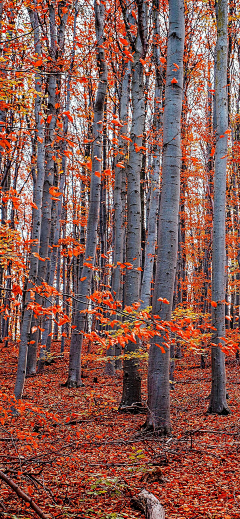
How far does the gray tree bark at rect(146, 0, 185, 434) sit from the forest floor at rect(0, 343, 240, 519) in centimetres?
43

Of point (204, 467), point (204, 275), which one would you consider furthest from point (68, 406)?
point (204, 275)

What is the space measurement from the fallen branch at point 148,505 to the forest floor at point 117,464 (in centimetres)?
7

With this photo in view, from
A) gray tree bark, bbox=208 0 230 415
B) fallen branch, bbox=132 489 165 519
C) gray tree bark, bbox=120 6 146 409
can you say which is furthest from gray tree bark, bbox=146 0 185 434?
gray tree bark, bbox=208 0 230 415

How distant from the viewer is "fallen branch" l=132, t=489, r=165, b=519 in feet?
9.29

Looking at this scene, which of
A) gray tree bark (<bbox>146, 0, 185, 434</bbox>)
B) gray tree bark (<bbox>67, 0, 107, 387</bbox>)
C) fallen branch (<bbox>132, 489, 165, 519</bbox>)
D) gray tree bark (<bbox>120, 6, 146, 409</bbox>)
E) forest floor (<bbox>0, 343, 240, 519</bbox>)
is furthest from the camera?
gray tree bark (<bbox>67, 0, 107, 387</bbox>)

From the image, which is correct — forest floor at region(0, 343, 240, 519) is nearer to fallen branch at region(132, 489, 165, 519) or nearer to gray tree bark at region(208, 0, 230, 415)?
fallen branch at region(132, 489, 165, 519)

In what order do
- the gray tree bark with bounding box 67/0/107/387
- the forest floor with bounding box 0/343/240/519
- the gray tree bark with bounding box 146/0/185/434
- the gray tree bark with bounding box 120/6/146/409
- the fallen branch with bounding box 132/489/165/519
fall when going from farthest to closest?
the gray tree bark with bounding box 67/0/107/387 → the gray tree bark with bounding box 120/6/146/409 → the gray tree bark with bounding box 146/0/185/434 → the forest floor with bounding box 0/343/240/519 → the fallen branch with bounding box 132/489/165/519

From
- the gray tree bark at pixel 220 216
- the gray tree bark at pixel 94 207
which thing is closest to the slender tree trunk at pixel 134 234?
the gray tree bark at pixel 94 207

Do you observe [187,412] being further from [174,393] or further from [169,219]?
[169,219]

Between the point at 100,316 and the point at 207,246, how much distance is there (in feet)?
40.6

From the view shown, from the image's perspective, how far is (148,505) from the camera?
292cm

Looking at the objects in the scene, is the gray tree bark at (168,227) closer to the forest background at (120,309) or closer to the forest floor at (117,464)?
the forest background at (120,309)

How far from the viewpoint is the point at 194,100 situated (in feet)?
50.0

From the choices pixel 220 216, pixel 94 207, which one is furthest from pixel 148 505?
pixel 94 207
